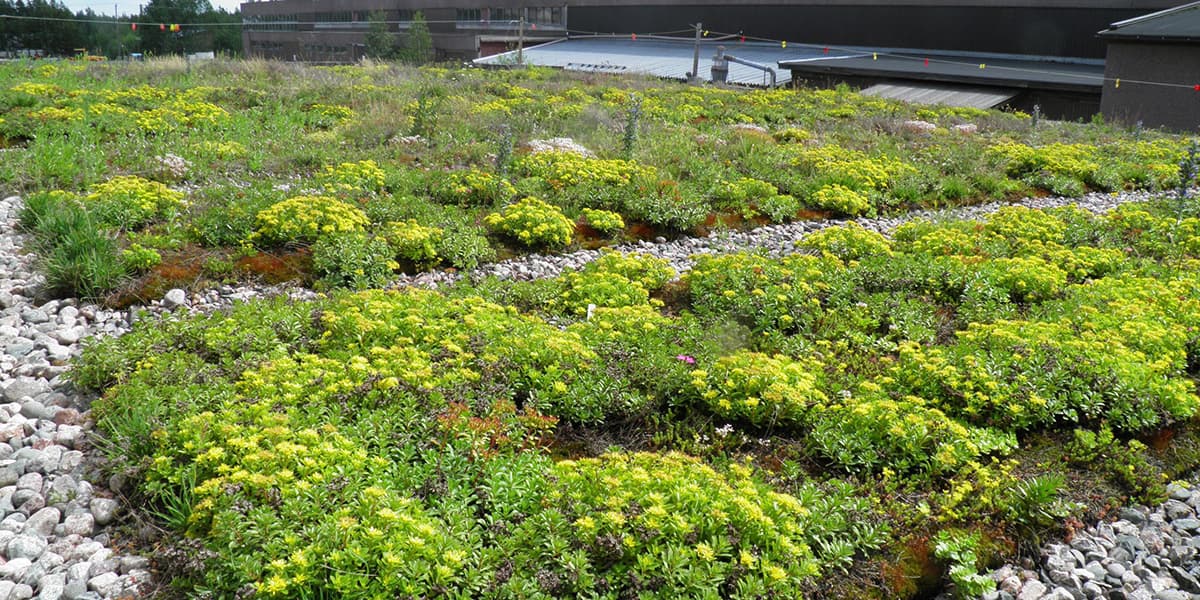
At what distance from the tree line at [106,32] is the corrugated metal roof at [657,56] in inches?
689

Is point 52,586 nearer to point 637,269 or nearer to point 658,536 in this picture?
point 658,536

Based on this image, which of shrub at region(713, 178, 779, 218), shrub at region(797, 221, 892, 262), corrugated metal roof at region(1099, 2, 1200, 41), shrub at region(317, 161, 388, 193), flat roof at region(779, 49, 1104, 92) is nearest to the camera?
shrub at region(797, 221, 892, 262)

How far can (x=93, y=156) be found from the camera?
1059 cm

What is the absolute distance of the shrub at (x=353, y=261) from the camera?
297 inches

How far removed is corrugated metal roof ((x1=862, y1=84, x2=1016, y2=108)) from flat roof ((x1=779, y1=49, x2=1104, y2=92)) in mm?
348

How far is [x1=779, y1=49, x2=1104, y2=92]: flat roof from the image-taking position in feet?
86.8

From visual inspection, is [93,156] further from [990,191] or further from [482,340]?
[990,191]

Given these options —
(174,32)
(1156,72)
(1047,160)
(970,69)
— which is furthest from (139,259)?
(174,32)

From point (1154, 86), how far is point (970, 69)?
6.68 m

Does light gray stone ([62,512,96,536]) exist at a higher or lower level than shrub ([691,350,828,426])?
lower

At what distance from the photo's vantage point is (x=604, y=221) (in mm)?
9602

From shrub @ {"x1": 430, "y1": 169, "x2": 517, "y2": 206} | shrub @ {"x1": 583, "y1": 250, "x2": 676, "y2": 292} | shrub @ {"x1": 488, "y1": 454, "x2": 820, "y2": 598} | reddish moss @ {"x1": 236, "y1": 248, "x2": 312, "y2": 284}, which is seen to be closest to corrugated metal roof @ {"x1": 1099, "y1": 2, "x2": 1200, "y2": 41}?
shrub @ {"x1": 430, "y1": 169, "x2": 517, "y2": 206}

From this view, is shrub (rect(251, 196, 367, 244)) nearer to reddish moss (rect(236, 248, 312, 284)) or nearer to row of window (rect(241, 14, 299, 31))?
reddish moss (rect(236, 248, 312, 284))

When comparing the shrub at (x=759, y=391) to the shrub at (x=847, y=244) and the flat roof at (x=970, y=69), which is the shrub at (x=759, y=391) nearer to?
the shrub at (x=847, y=244)
